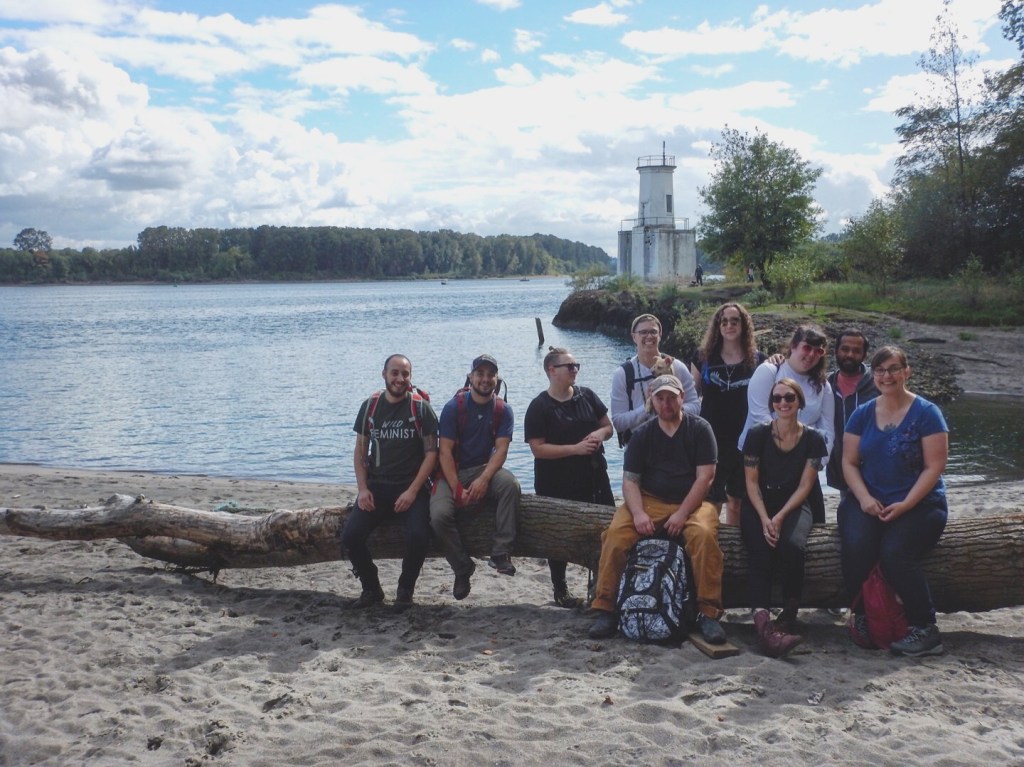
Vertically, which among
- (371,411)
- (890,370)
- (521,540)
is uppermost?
(890,370)

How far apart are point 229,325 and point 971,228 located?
48673mm

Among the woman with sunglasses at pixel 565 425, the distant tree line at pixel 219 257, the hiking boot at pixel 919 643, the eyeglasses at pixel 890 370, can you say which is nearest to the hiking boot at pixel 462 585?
the woman with sunglasses at pixel 565 425

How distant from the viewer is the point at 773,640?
5594 mm

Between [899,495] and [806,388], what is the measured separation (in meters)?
1.03

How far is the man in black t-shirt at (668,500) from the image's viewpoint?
580cm

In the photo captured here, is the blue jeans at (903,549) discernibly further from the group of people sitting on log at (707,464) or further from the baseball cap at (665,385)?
the baseball cap at (665,385)

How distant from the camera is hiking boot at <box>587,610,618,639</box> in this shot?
594cm

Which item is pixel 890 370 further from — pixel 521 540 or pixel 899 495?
pixel 521 540

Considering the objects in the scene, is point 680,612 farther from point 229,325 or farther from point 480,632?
point 229,325

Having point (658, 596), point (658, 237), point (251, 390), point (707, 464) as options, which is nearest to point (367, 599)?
point (658, 596)

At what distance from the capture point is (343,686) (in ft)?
17.4

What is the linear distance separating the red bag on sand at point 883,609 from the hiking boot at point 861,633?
0.06 m

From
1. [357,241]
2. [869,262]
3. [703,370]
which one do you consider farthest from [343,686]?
[357,241]

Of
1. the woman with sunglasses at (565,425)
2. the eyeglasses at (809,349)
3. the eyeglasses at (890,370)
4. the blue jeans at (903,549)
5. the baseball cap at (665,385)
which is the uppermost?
the eyeglasses at (809,349)
